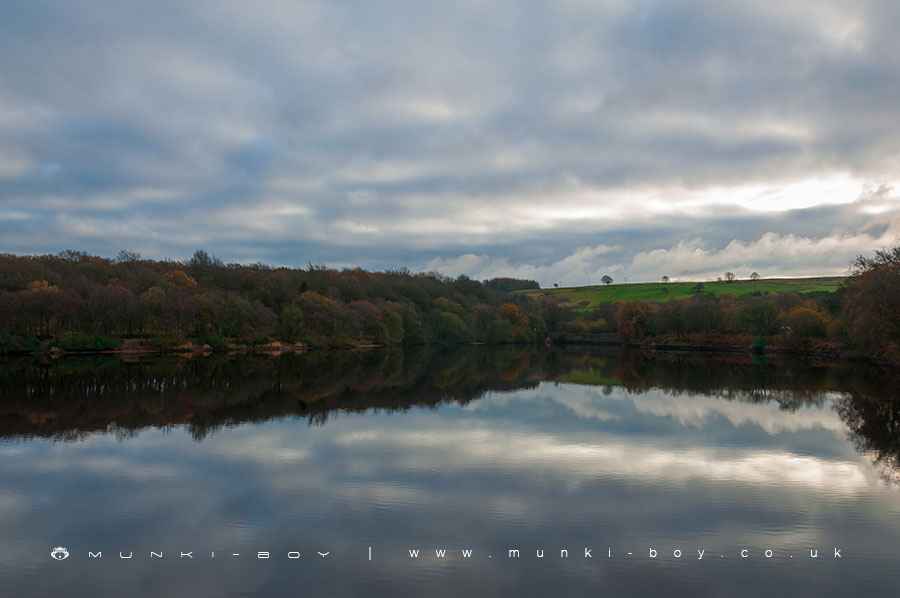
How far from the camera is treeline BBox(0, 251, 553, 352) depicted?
66438mm

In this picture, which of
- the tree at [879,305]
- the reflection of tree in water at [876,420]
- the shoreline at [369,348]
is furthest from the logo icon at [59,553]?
the shoreline at [369,348]

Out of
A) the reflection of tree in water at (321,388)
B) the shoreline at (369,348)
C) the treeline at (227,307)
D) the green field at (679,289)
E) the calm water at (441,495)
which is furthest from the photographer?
the green field at (679,289)

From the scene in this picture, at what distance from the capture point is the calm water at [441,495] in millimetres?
10000

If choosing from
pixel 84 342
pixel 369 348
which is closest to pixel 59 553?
pixel 84 342

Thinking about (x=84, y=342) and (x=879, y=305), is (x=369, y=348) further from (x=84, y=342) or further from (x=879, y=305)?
(x=879, y=305)

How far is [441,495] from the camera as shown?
1445cm

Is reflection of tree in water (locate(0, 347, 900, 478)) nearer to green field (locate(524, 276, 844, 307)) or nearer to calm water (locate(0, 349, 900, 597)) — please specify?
calm water (locate(0, 349, 900, 597))

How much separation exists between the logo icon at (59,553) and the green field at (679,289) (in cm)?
11995

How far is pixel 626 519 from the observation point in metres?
12.8

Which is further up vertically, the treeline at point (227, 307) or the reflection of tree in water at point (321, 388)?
the treeline at point (227, 307)

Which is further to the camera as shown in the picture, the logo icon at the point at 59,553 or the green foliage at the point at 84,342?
the green foliage at the point at 84,342

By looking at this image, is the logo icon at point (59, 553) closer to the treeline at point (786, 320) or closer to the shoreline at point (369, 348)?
the treeline at point (786, 320)

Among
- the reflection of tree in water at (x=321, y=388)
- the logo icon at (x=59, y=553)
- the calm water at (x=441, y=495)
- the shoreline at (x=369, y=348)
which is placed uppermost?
the logo icon at (x=59, y=553)

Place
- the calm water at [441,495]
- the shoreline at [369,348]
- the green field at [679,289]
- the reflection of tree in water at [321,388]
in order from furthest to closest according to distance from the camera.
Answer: the green field at [679,289] → the shoreline at [369,348] → the reflection of tree in water at [321,388] → the calm water at [441,495]
